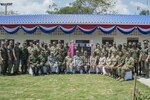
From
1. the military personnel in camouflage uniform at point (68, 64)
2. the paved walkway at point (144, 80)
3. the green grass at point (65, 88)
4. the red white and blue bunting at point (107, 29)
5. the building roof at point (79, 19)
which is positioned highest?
the building roof at point (79, 19)

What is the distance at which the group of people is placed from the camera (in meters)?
15.0

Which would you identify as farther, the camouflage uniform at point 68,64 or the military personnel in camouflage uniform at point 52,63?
the camouflage uniform at point 68,64

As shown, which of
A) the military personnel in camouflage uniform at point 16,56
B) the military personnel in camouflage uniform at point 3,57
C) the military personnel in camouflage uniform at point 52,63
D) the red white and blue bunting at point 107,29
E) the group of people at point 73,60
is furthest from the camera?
the red white and blue bunting at point 107,29

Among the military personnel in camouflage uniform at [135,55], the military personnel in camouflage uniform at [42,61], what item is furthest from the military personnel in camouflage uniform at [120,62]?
the military personnel in camouflage uniform at [42,61]

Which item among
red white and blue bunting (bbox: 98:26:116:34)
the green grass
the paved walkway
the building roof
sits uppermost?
the building roof

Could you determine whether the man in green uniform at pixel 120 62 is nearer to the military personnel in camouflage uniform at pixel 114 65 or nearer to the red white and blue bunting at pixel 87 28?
the military personnel in camouflage uniform at pixel 114 65

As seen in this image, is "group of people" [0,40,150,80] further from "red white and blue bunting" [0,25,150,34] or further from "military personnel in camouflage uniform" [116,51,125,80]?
"red white and blue bunting" [0,25,150,34]

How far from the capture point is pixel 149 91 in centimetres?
1143

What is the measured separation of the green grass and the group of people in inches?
33.8

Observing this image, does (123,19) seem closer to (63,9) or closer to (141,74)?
(141,74)

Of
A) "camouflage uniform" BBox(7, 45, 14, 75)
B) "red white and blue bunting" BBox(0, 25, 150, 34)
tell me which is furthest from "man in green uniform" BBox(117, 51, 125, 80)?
"red white and blue bunting" BBox(0, 25, 150, 34)

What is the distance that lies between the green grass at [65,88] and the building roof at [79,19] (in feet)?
27.6

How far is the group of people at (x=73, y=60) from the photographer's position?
49.3ft

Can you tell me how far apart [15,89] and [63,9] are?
3737 centimetres
